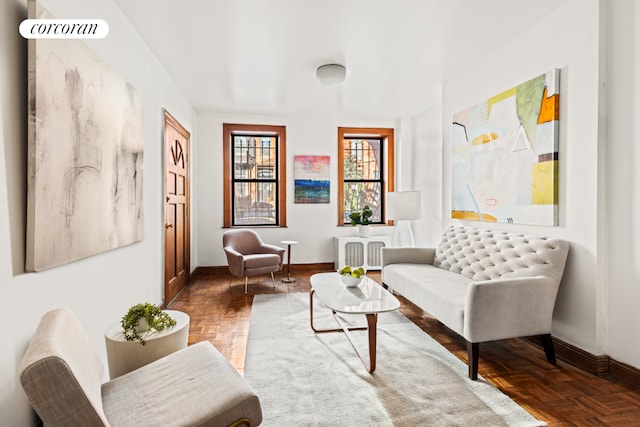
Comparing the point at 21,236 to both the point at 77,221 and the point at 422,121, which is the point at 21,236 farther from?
the point at 422,121

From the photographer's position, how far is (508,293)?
2420 mm

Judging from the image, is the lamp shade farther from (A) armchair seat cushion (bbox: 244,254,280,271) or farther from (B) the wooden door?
(B) the wooden door

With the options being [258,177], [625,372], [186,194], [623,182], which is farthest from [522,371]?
[258,177]

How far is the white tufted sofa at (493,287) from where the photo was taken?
2.38m

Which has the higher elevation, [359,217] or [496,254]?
[359,217]

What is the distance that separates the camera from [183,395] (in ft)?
4.78

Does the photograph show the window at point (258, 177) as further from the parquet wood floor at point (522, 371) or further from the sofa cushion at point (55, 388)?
the sofa cushion at point (55, 388)

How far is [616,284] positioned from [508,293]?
2.31 ft

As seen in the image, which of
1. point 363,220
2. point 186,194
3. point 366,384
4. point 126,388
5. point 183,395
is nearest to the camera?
point 183,395

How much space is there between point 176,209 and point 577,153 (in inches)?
162

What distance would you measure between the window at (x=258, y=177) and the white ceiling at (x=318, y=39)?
1.30m

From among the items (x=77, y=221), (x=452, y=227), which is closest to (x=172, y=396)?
(x=77, y=221)

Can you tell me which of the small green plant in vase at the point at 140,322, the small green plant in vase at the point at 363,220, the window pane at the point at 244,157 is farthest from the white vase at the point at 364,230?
the small green plant in vase at the point at 140,322

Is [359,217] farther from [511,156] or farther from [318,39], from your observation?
[318,39]
